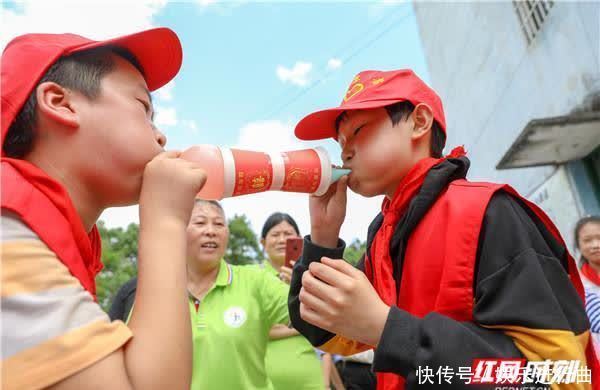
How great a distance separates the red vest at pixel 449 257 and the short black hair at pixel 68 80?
0.96 metres

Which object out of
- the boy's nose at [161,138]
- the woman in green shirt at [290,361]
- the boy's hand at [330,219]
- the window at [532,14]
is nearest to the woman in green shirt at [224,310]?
the woman in green shirt at [290,361]

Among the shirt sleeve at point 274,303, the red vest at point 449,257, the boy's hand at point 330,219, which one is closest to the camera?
the red vest at point 449,257

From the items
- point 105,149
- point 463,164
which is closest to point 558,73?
point 463,164

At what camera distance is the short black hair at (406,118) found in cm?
156

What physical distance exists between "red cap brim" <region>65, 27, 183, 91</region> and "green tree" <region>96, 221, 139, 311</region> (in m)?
14.4

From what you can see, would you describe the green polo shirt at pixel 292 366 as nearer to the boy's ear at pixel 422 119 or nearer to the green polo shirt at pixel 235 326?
the green polo shirt at pixel 235 326

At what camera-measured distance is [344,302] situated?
109 cm

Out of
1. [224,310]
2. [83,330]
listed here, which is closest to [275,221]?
[224,310]

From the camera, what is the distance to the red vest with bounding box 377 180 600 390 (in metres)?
1.09

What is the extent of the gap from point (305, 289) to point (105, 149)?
63cm

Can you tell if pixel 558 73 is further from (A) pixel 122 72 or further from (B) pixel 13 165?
(B) pixel 13 165

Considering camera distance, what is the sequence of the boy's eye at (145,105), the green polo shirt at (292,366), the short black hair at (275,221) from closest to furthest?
the boy's eye at (145,105) < the green polo shirt at (292,366) < the short black hair at (275,221)

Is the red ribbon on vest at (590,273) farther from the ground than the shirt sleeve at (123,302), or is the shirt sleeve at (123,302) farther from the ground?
the shirt sleeve at (123,302)

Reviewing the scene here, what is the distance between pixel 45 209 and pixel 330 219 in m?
1.01
